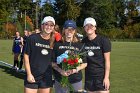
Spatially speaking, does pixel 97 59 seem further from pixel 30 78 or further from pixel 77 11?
pixel 77 11

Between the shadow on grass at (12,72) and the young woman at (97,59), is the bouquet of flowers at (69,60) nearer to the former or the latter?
the young woman at (97,59)

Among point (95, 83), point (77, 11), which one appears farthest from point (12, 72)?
point (77, 11)

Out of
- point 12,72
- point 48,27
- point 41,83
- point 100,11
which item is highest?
point 48,27

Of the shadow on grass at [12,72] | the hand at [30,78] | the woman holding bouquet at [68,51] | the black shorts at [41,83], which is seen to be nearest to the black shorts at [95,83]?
the woman holding bouquet at [68,51]

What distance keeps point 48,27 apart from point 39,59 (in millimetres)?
580

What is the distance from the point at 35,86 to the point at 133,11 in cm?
9415

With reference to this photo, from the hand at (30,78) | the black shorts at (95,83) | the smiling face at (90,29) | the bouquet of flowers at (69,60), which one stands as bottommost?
the black shorts at (95,83)

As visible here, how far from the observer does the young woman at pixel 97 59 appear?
602cm

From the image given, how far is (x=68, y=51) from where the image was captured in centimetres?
596

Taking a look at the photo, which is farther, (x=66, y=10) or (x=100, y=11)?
(x=100, y=11)

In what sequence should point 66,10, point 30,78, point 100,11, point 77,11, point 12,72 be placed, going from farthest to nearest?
point 100,11 < point 66,10 < point 77,11 < point 12,72 < point 30,78

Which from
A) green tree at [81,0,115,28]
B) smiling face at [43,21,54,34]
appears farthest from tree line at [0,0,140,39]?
smiling face at [43,21,54,34]

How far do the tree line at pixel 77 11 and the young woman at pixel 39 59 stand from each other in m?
79.1

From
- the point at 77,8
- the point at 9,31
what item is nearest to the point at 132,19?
the point at 77,8
